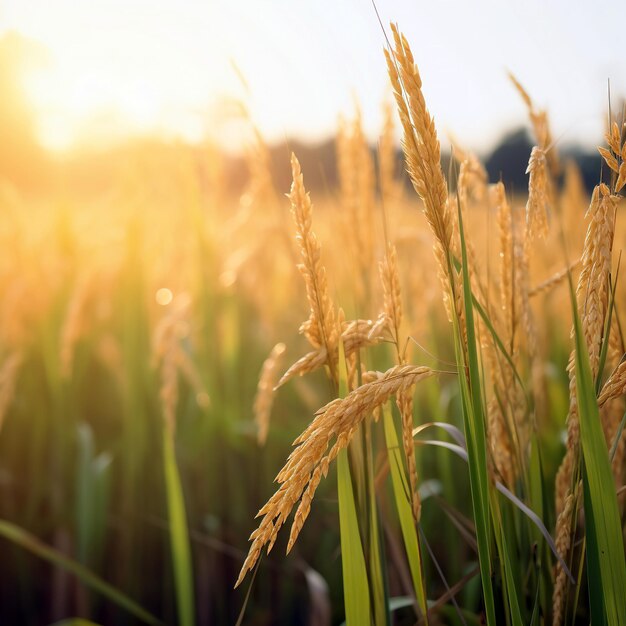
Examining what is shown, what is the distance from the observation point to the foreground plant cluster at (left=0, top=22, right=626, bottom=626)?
74cm

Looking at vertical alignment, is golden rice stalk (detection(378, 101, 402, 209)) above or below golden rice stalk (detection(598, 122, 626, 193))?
above

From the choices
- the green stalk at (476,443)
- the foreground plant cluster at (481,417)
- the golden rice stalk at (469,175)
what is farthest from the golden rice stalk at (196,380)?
the green stalk at (476,443)

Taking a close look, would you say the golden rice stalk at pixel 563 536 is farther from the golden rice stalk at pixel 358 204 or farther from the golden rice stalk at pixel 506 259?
the golden rice stalk at pixel 358 204

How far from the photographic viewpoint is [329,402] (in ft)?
2.48

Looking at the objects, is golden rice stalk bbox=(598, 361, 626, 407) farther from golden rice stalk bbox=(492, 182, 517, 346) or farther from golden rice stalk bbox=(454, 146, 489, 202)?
golden rice stalk bbox=(454, 146, 489, 202)

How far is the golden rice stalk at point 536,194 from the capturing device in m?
0.81

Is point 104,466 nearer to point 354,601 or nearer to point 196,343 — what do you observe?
point 196,343

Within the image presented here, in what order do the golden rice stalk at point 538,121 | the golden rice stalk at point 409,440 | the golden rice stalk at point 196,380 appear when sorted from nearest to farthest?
1. the golden rice stalk at point 409,440
2. the golden rice stalk at point 538,121
3. the golden rice stalk at point 196,380

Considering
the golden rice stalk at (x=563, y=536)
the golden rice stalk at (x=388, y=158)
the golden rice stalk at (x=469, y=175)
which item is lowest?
the golden rice stalk at (x=563, y=536)

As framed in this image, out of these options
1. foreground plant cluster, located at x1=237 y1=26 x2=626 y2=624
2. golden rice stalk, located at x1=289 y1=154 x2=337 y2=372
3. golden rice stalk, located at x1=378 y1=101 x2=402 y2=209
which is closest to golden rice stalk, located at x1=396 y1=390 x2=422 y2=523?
foreground plant cluster, located at x1=237 y1=26 x2=626 y2=624

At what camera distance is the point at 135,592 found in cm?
187

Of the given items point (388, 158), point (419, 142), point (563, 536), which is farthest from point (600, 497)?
point (388, 158)

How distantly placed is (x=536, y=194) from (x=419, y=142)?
0.69 ft

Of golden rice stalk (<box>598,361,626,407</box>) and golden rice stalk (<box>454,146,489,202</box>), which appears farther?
golden rice stalk (<box>454,146,489,202</box>)
